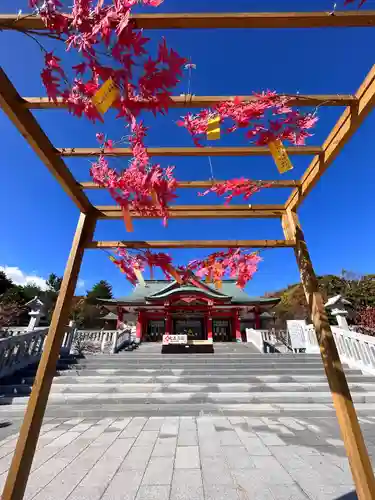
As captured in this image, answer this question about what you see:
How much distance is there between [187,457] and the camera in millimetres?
2951

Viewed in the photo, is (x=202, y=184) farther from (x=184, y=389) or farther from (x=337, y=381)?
(x=184, y=389)

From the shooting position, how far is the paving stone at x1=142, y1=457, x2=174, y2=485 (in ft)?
7.88

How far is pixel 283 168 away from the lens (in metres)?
1.81

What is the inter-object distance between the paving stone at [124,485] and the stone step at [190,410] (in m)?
2.77

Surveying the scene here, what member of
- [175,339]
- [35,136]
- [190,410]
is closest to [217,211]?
[35,136]

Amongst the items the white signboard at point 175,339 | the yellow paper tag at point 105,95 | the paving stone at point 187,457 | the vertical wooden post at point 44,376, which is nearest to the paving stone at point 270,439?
the paving stone at point 187,457

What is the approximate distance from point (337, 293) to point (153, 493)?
26.4 metres

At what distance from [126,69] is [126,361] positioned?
9508 mm

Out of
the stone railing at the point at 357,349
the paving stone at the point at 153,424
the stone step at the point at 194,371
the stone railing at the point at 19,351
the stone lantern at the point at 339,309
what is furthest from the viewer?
the stone lantern at the point at 339,309

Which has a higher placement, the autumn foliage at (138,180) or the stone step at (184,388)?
the autumn foliage at (138,180)

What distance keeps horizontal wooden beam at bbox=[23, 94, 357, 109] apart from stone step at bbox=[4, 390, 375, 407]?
616cm

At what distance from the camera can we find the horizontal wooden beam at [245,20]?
115 centimetres

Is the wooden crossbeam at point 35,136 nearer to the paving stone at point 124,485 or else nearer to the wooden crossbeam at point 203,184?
the wooden crossbeam at point 203,184

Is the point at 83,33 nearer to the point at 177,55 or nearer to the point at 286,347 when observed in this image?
the point at 177,55
